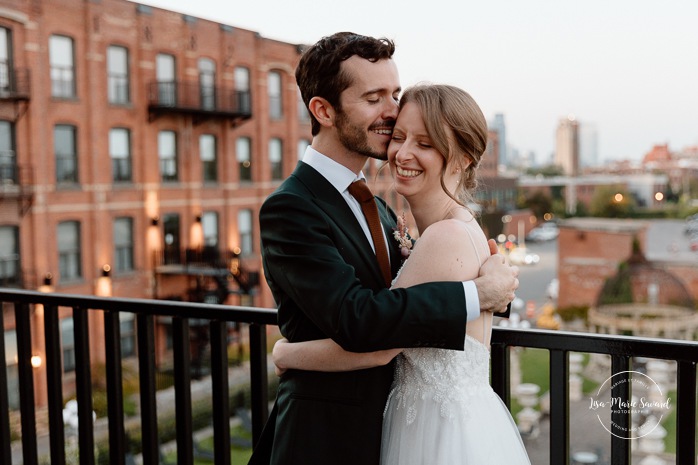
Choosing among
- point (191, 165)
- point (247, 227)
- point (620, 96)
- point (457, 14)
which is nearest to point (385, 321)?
point (191, 165)

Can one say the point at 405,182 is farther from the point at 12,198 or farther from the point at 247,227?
the point at 247,227

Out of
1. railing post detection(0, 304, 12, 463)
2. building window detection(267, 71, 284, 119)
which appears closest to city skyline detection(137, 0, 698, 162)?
building window detection(267, 71, 284, 119)

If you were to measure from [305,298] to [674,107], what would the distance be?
96.4m

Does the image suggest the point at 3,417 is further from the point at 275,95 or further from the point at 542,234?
the point at 542,234

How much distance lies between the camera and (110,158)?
19.1 meters

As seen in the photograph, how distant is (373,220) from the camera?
5.42 ft

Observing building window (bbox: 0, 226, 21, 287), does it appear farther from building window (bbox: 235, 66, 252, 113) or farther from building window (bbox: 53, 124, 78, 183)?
building window (bbox: 235, 66, 252, 113)

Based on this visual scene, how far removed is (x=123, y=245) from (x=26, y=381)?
1796cm

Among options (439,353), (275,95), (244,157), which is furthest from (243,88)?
Result: (439,353)

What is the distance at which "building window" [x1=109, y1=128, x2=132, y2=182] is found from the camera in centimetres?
1922

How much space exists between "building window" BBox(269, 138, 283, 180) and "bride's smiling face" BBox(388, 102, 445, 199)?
75.6 feet

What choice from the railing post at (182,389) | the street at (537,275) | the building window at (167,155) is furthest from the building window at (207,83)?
the railing post at (182,389)

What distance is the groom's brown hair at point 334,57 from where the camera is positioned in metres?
1.63

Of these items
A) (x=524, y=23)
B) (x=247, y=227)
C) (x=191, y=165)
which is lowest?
(x=247, y=227)
